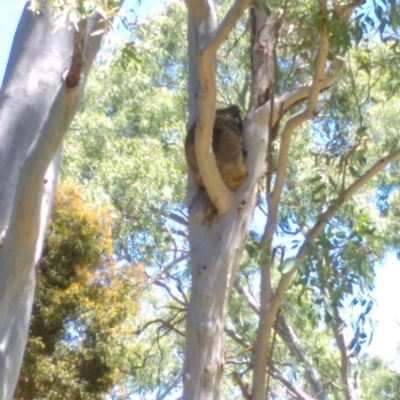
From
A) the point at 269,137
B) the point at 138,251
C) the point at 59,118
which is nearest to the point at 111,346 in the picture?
the point at 138,251

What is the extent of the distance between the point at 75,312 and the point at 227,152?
4038 millimetres

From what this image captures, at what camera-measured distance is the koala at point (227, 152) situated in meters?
4.12

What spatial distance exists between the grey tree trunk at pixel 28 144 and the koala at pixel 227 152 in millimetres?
706

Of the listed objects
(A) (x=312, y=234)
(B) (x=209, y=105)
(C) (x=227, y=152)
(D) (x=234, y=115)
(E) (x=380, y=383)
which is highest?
(E) (x=380, y=383)

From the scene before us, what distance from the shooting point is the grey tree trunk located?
10.9ft

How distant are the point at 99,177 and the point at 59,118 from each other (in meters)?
7.29

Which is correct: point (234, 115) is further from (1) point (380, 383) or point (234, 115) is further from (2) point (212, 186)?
(1) point (380, 383)

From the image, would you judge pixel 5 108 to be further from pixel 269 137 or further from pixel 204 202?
pixel 269 137

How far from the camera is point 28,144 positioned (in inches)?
150

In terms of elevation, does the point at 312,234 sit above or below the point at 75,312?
below

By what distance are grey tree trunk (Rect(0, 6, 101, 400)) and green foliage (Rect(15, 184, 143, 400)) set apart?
3757 mm

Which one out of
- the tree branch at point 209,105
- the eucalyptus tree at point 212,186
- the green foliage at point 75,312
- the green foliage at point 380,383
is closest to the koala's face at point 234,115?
the eucalyptus tree at point 212,186

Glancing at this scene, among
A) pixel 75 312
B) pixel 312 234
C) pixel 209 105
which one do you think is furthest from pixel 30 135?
pixel 75 312

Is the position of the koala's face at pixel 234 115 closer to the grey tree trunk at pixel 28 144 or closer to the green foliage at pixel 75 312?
the grey tree trunk at pixel 28 144
